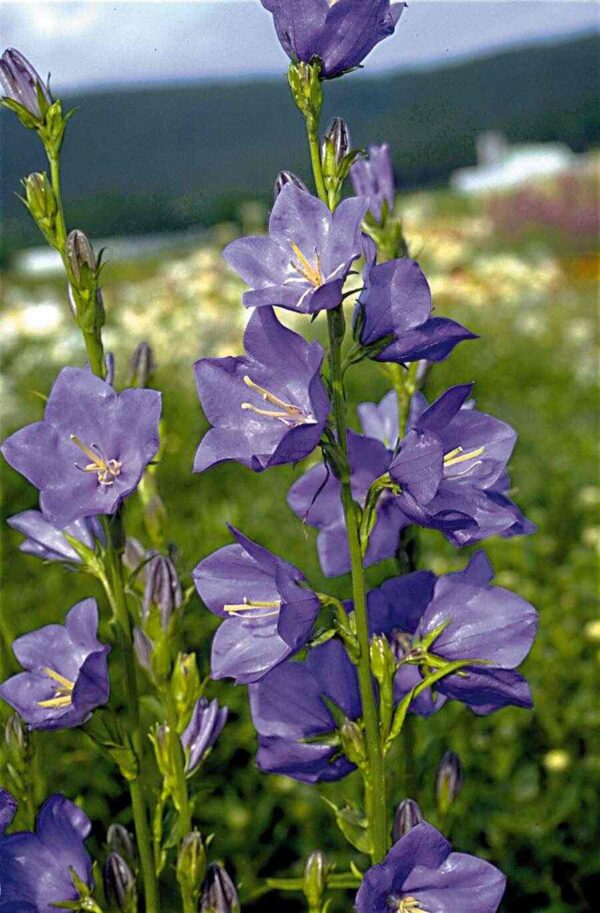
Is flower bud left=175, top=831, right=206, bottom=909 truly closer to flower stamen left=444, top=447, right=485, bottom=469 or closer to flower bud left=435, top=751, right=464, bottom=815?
flower bud left=435, top=751, right=464, bottom=815

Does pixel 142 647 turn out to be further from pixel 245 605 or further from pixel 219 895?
pixel 219 895

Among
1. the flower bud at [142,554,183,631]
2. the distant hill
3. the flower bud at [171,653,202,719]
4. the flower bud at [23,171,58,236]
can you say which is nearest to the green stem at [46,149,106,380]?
the flower bud at [23,171,58,236]

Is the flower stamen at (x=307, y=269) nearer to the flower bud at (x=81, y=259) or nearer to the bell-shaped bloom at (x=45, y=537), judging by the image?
the flower bud at (x=81, y=259)

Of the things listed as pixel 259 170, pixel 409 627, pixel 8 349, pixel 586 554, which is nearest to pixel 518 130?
pixel 259 170

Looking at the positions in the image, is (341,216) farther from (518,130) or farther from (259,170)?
(518,130)

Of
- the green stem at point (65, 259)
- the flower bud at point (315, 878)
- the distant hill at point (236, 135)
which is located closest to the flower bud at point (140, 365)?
the green stem at point (65, 259)

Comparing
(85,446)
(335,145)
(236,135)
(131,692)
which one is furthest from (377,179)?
(236,135)
